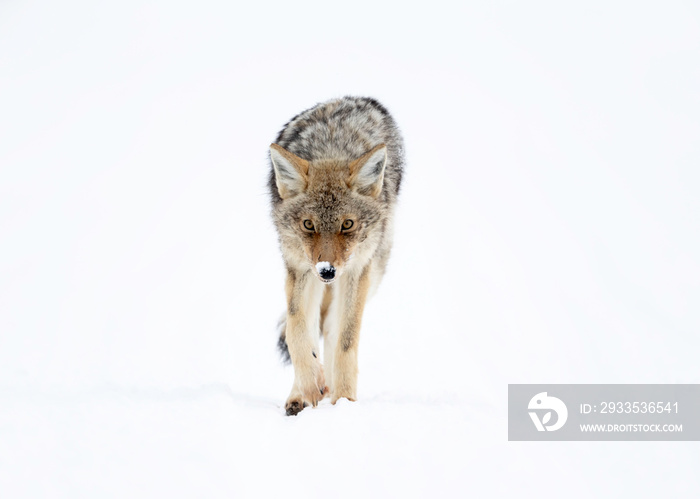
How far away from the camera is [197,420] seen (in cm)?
504

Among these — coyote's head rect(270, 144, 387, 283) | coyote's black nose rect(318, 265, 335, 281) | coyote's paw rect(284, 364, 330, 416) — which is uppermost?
coyote's head rect(270, 144, 387, 283)

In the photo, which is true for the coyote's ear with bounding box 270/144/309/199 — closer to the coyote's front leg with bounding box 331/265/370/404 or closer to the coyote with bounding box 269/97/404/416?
the coyote with bounding box 269/97/404/416

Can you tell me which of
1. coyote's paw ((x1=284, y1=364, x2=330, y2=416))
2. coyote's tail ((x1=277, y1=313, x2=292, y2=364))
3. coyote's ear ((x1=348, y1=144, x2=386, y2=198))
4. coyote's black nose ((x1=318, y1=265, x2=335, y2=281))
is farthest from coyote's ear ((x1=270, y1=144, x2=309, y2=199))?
coyote's tail ((x1=277, y1=313, x2=292, y2=364))

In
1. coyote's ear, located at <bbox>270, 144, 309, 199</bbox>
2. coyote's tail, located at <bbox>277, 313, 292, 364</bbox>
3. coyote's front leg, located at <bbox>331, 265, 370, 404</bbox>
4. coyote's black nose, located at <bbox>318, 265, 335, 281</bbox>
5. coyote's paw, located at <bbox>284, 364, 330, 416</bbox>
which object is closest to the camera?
coyote's black nose, located at <bbox>318, 265, 335, 281</bbox>

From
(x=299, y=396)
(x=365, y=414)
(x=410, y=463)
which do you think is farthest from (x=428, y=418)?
(x=299, y=396)

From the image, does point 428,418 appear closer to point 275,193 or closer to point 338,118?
point 275,193

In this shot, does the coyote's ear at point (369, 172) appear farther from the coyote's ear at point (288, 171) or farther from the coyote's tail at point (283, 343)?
the coyote's tail at point (283, 343)

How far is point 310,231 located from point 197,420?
7.04 feet

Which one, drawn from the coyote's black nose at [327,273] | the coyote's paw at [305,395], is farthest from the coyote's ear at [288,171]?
the coyote's paw at [305,395]

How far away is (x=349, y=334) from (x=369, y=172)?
5.38 ft

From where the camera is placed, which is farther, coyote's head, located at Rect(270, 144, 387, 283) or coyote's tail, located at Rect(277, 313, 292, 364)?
coyote's tail, located at Rect(277, 313, 292, 364)

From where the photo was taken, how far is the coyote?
6.46 m

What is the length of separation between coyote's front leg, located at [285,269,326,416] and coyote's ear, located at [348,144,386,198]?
1.00 metres

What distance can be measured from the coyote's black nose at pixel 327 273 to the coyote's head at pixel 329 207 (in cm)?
1
